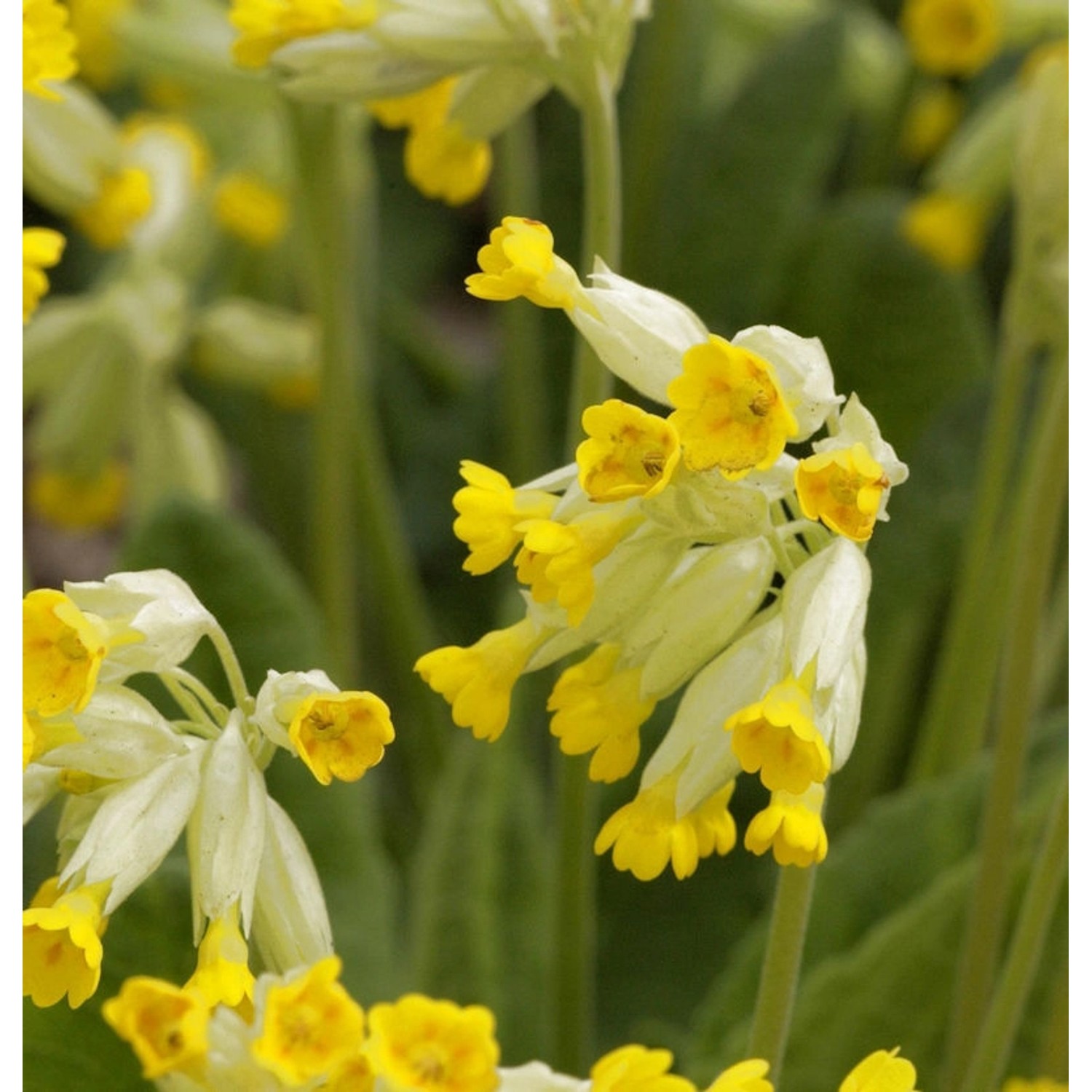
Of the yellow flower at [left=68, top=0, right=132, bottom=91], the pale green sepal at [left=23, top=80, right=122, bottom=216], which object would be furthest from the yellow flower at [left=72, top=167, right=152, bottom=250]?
the yellow flower at [left=68, top=0, right=132, bottom=91]

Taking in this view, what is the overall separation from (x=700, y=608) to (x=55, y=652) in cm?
19

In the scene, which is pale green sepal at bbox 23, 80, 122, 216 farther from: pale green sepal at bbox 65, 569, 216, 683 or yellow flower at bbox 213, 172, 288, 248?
pale green sepal at bbox 65, 569, 216, 683

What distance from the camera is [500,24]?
71 cm

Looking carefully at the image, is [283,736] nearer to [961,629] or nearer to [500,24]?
[500,24]

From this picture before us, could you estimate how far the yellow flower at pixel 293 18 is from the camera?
2.40 ft

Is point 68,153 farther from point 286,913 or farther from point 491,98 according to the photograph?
point 286,913

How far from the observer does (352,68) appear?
0.74 m

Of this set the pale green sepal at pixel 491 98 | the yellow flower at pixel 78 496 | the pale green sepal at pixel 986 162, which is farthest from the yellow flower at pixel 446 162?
the pale green sepal at pixel 986 162

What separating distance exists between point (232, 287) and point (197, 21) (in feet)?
0.93

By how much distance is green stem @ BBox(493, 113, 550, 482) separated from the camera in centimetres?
121

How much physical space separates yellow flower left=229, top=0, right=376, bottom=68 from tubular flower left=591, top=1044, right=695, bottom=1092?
17.3 inches

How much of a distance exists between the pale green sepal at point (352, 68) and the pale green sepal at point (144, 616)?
0.27 meters

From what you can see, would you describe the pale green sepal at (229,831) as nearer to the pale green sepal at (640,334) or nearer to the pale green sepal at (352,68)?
the pale green sepal at (640,334)
